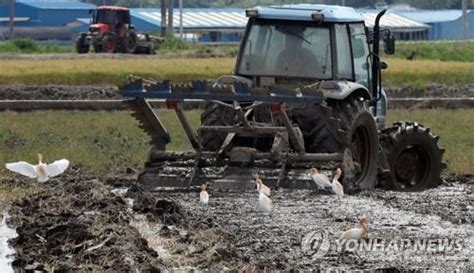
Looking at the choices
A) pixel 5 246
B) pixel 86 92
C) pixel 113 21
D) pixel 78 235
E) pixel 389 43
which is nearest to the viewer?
pixel 78 235

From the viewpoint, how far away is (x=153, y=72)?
1527 inches

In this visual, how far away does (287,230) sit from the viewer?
11.3m

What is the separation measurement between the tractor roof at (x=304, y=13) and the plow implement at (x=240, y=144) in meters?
1.12

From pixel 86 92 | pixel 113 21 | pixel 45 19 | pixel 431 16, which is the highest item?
pixel 86 92

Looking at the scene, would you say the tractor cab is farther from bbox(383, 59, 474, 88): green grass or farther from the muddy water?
the muddy water

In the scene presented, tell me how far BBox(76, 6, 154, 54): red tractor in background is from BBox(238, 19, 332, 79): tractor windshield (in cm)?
4290

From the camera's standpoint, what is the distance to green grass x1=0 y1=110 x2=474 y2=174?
19.1 metres

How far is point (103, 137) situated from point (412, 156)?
7480mm

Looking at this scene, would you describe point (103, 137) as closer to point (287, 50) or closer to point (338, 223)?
point (287, 50)

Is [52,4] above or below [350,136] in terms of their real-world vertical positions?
below

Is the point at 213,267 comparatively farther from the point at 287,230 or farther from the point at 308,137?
the point at 308,137

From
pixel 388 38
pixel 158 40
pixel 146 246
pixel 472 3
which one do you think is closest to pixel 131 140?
pixel 388 38

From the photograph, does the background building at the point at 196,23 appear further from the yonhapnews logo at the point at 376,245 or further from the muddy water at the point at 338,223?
the yonhapnews logo at the point at 376,245

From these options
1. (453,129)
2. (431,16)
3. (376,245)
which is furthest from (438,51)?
(431,16)
